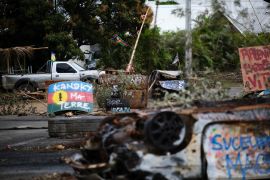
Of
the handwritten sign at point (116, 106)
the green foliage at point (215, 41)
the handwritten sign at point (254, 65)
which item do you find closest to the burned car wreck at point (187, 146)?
the green foliage at point (215, 41)

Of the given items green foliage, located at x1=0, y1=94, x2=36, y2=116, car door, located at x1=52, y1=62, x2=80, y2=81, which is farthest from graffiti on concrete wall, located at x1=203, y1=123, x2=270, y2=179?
car door, located at x1=52, y1=62, x2=80, y2=81

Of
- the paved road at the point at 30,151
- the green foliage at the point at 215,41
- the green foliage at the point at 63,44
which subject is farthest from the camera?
the green foliage at the point at 63,44

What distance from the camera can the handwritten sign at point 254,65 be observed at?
949 centimetres

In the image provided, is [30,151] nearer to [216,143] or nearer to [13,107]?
[216,143]

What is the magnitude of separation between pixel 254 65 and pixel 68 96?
5.69 m

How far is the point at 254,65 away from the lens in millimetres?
9867

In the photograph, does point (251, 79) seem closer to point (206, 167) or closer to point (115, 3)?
point (206, 167)

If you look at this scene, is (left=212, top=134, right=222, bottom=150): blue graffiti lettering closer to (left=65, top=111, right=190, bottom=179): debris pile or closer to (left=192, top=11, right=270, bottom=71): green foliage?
(left=65, top=111, right=190, bottom=179): debris pile

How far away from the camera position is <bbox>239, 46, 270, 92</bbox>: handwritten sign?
9488mm

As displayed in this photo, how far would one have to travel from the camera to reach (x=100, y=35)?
3288 cm

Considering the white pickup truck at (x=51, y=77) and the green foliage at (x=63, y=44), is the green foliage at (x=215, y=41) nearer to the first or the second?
the white pickup truck at (x=51, y=77)

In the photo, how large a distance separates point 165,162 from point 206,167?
492 mm


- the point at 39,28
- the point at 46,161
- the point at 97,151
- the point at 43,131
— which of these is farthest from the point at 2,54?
the point at 97,151

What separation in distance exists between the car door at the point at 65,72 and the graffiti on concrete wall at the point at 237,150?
73.5 feet
